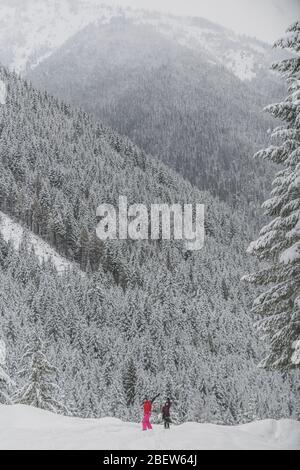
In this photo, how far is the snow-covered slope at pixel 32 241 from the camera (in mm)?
133375

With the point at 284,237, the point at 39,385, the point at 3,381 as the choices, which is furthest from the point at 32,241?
the point at 284,237

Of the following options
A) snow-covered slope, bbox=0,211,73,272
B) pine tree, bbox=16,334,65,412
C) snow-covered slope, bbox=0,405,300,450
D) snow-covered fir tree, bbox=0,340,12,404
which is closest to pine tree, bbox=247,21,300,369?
snow-covered slope, bbox=0,405,300,450

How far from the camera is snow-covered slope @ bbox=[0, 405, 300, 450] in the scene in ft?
63.4

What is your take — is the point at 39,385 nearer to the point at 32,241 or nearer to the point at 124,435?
the point at 124,435

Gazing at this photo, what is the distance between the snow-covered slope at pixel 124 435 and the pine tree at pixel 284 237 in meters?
3.36

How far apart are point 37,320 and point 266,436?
89193 mm

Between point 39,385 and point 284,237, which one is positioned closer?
point 284,237

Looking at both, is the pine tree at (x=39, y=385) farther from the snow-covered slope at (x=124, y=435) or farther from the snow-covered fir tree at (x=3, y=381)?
the snow-covered slope at (x=124, y=435)

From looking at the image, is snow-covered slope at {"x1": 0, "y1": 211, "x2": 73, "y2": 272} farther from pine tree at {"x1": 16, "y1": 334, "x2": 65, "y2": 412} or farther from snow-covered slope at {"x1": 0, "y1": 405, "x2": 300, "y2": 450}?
snow-covered slope at {"x1": 0, "y1": 405, "x2": 300, "y2": 450}

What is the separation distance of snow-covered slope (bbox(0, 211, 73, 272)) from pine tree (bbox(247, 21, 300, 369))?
11440cm

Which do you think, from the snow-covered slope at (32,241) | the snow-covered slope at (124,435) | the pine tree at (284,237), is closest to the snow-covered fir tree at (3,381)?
the snow-covered slope at (124,435)

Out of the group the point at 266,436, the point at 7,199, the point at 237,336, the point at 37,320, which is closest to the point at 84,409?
the point at 37,320

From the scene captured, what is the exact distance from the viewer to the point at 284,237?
58.3 feet

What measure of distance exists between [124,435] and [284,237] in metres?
10.4
